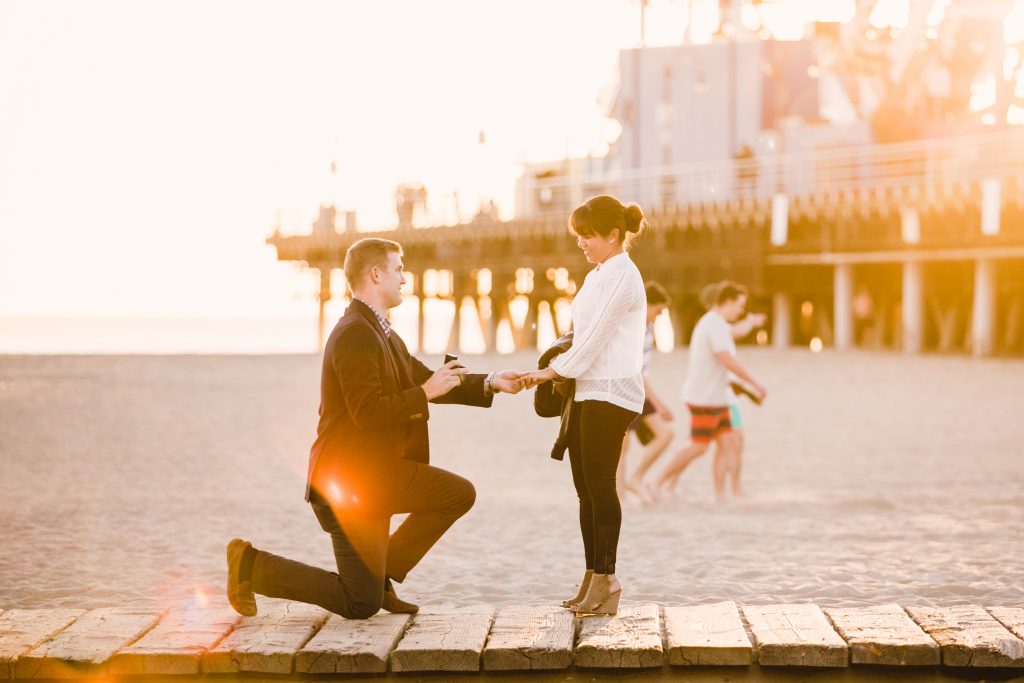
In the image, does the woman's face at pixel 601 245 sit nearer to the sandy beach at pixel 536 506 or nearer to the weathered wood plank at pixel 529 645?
the weathered wood plank at pixel 529 645

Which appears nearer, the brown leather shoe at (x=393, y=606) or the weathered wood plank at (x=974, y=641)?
the weathered wood plank at (x=974, y=641)

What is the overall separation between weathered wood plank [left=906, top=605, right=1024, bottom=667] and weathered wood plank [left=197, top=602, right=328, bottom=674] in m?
2.01

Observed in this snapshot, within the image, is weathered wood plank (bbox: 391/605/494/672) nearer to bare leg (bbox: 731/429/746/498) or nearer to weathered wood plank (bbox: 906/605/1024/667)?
weathered wood plank (bbox: 906/605/1024/667)

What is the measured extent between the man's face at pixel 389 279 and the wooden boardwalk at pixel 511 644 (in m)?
1.11

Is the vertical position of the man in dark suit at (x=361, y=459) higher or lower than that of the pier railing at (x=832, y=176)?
lower

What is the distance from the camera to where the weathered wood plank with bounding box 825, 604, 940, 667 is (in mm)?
4109

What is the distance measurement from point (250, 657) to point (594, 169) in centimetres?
5006

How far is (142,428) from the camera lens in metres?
16.0

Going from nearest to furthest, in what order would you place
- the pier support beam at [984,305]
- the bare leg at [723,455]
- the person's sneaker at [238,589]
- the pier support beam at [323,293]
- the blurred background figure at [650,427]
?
1. the person's sneaker at [238,589]
2. the blurred background figure at [650,427]
3. the bare leg at [723,455]
4. the pier support beam at [984,305]
5. the pier support beam at [323,293]

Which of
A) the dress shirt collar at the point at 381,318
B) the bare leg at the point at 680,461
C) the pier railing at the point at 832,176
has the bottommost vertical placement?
the bare leg at the point at 680,461

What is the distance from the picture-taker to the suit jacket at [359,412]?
452cm

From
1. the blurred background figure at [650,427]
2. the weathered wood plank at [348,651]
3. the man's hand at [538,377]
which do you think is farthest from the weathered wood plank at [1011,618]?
the blurred background figure at [650,427]

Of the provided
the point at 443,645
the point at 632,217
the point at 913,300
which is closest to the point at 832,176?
the point at 913,300

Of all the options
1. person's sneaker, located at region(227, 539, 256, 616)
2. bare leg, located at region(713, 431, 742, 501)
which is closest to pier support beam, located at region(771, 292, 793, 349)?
bare leg, located at region(713, 431, 742, 501)
